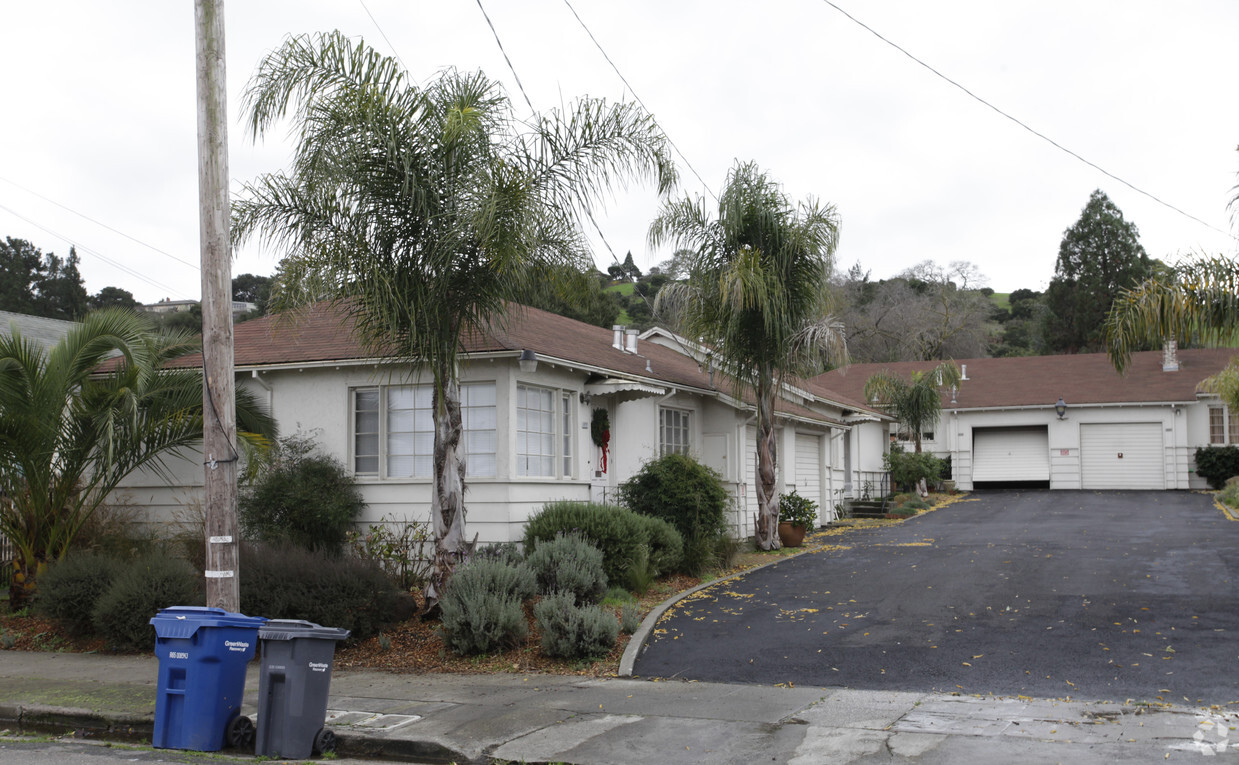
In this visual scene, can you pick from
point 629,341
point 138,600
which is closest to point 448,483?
point 138,600

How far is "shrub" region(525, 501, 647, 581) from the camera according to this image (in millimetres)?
12867

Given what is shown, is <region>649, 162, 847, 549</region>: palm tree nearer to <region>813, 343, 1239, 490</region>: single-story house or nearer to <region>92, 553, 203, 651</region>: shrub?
<region>92, 553, 203, 651</region>: shrub

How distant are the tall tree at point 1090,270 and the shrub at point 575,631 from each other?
153 feet

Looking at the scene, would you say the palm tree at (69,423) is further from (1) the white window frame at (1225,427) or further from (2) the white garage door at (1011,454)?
(1) the white window frame at (1225,427)

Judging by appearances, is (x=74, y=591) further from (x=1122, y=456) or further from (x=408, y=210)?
(x=1122, y=456)

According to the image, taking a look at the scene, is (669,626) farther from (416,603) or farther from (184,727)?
(184,727)

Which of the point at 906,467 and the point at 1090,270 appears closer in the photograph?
the point at 906,467

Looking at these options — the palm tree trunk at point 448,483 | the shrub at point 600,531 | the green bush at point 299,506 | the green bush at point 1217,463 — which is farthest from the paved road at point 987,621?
the green bush at point 1217,463

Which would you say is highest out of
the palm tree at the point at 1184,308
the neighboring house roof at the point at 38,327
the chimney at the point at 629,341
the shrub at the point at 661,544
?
the neighboring house roof at the point at 38,327

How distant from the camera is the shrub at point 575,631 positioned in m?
9.72

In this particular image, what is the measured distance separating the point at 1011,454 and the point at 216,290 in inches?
1256

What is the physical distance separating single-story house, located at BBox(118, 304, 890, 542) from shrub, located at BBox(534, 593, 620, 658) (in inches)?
141

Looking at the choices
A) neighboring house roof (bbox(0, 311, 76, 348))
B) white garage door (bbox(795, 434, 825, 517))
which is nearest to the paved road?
white garage door (bbox(795, 434, 825, 517))

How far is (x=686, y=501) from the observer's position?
49.1ft
